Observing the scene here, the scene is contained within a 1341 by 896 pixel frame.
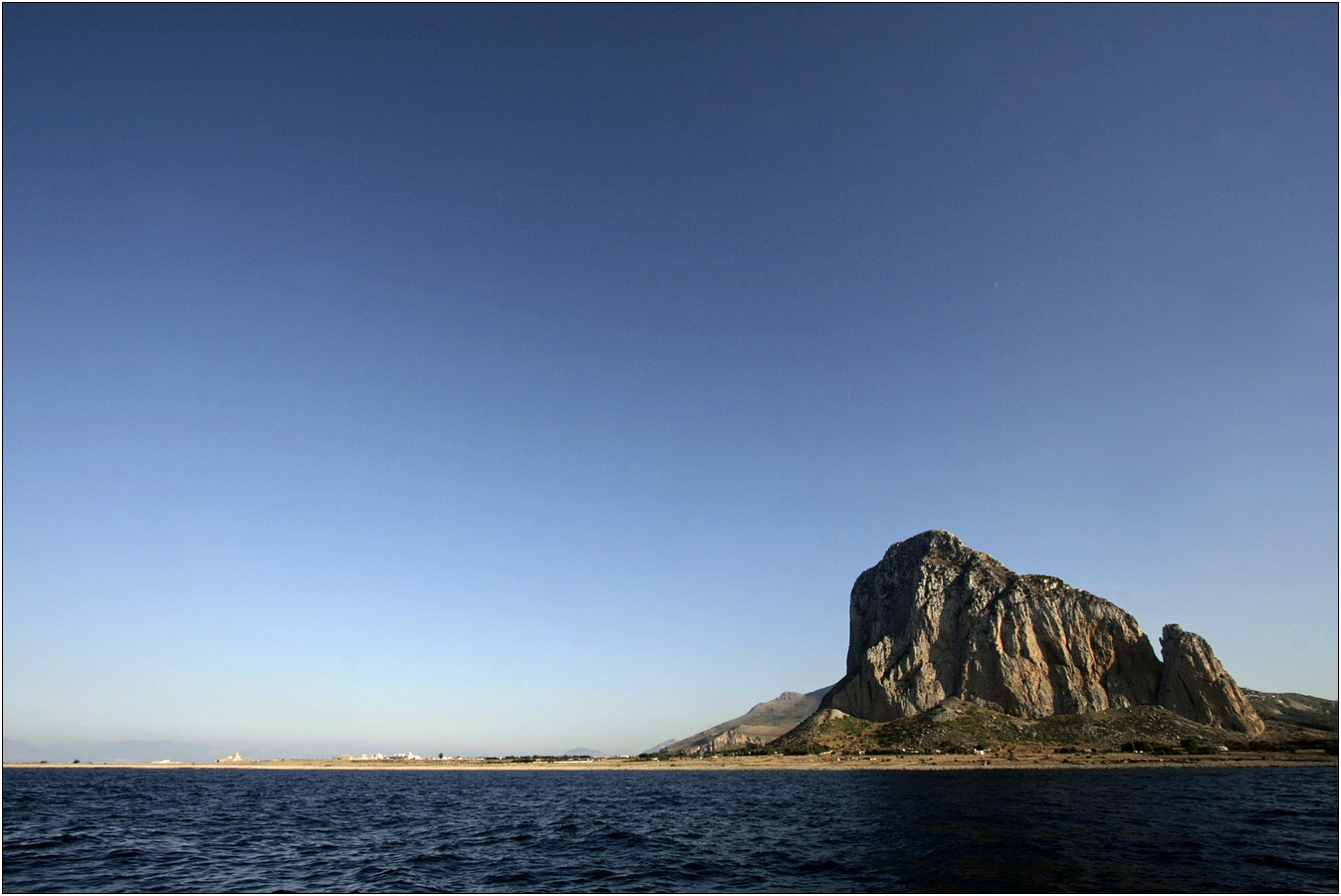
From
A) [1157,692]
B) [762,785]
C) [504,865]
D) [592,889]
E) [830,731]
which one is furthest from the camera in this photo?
[830,731]

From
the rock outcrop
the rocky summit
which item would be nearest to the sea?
the rocky summit

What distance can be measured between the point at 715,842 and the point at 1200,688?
193939 millimetres

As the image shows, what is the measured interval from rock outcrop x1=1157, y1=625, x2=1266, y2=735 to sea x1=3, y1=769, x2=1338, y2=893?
363ft

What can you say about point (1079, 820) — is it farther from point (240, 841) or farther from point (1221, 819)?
point (240, 841)

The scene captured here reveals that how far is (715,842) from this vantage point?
49.4 m

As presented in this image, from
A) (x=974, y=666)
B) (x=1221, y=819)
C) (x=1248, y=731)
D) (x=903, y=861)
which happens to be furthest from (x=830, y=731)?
(x=903, y=861)

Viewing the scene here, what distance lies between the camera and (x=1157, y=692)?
18412 cm

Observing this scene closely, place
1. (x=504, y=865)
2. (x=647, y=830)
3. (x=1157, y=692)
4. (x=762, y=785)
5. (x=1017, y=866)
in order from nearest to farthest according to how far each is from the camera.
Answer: (x=1017, y=866)
(x=504, y=865)
(x=647, y=830)
(x=762, y=785)
(x=1157, y=692)

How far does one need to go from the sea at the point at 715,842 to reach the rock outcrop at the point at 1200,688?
111 m

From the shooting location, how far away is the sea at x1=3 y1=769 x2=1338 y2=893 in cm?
3697

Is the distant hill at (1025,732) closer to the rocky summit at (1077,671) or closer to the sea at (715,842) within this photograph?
the rocky summit at (1077,671)

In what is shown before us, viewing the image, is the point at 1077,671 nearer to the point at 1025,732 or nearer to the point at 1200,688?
the point at 1200,688

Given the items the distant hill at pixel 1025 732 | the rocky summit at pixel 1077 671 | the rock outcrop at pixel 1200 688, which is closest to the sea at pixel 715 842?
the distant hill at pixel 1025 732

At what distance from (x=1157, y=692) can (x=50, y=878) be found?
234 metres
